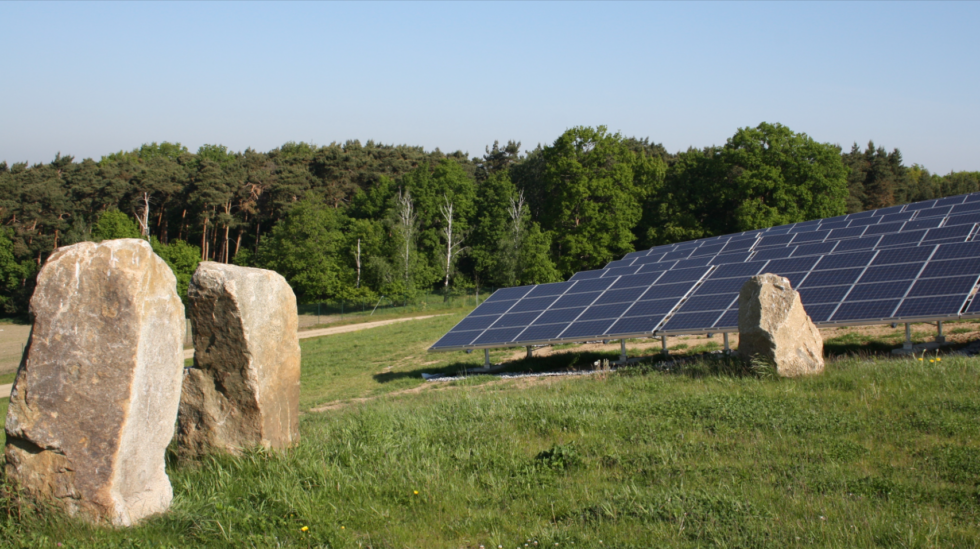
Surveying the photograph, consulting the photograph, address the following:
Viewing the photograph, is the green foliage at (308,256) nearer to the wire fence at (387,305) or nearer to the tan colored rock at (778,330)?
the wire fence at (387,305)

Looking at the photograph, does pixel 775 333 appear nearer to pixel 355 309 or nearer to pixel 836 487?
pixel 836 487

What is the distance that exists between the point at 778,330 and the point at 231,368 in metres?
8.93

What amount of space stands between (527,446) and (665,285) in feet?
42.3

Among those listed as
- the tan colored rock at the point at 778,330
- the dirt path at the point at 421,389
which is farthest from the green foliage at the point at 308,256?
the tan colored rock at the point at 778,330

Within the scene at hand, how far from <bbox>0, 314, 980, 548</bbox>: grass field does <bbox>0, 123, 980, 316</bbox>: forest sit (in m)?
48.1

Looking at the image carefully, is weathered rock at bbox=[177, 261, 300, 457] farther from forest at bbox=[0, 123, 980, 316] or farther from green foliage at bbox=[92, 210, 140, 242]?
green foliage at bbox=[92, 210, 140, 242]

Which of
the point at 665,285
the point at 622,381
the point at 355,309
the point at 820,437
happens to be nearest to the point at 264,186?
the point at 355,309

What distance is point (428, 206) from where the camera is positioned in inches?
2990

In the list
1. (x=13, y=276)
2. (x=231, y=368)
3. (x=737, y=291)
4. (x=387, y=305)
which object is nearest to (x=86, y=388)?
(x=231, y=368)

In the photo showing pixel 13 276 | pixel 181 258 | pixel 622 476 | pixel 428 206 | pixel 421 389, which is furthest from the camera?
pixel 428 206

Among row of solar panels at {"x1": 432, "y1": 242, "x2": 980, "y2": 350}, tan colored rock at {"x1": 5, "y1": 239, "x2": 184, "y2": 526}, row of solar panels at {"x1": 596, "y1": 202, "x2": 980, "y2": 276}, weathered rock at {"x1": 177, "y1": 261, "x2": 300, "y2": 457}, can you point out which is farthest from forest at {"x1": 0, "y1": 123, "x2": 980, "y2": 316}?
tan colored rock at {"x1": 5, "y1": 239, "x2": 184, "y2": 526}

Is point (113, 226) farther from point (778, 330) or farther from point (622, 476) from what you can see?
point (622, 476)

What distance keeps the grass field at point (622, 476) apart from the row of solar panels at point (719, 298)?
3884mm

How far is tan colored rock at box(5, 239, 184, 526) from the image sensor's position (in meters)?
6.26
